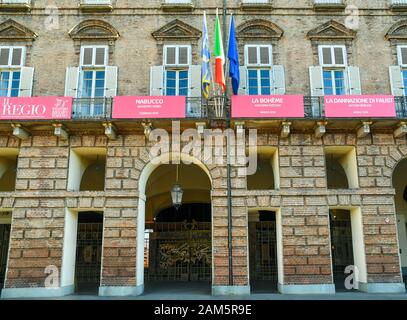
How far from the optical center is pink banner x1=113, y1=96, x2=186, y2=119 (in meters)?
13.6

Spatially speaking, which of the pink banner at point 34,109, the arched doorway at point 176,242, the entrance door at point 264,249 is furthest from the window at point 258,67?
the pink banner at point 34,109

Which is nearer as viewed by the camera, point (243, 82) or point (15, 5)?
point (243, 82)

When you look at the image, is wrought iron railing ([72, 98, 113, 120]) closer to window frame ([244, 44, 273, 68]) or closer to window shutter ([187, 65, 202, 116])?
window shutter ([187, 65, 202, 116])

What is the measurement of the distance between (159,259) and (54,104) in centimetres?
800

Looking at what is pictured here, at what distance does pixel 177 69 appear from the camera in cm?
1543

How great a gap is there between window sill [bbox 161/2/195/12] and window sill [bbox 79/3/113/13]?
2090 mm

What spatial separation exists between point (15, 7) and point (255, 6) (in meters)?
9.31

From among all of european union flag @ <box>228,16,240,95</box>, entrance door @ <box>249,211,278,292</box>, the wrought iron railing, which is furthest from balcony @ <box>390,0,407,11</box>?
the wrought iron railing

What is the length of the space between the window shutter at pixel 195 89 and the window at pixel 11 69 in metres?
6.42

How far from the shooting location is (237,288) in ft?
43.5

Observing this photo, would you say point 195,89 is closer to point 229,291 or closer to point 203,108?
point 203,108

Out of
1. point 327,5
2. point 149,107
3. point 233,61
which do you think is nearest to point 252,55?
point 233,61

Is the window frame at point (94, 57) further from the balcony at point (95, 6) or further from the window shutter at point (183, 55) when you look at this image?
the window shutter at point (183, 55)
